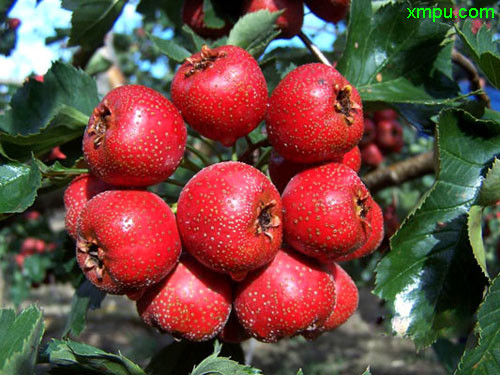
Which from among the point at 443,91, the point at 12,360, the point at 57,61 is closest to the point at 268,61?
the point at 443,91

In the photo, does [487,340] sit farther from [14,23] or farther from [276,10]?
[14,23]

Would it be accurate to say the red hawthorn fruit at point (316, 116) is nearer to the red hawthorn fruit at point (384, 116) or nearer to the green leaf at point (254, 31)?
the green leaf at point (254, 31)

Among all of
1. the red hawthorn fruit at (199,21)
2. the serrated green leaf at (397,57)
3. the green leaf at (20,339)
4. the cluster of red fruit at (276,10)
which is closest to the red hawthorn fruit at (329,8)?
the cluster of red fruit at (276,10)

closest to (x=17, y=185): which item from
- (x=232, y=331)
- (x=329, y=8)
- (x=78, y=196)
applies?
(x=78, y=196)

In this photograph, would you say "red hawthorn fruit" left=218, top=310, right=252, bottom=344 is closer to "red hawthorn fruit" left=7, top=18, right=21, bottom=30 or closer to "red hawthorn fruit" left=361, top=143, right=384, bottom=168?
"red hawthorn fruit" left=7, top=18, right=21, bottom=30

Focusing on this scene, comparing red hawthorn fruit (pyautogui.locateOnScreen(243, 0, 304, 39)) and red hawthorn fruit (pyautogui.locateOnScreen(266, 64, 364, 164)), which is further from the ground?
red hawthorn fruit (pyautogui.locateOnScreen(243, 0, 304, 39))

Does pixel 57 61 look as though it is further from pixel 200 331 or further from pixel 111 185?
pixel 200 331

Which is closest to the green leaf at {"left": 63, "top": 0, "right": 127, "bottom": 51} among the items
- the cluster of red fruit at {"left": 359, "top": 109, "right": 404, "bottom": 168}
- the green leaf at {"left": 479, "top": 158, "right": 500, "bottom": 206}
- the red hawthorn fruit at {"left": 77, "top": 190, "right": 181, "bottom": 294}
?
the red hawthorn fruit at {"left": 77, "top": 190, "right": 181, "bottom": 294}
